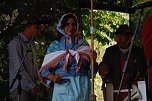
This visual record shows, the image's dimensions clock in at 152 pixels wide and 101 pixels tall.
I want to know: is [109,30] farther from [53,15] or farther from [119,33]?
[119,33]

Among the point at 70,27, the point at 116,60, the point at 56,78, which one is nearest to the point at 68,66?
the point at 56,78

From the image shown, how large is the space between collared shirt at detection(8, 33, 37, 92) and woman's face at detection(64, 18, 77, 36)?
0.67 metres

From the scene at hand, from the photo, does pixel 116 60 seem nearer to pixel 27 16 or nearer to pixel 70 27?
pixel 70 27

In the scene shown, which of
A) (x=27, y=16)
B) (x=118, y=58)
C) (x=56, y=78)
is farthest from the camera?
(x=27, y=16)

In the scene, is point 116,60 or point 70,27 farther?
point 116,60

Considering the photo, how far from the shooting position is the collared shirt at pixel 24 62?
205 inches

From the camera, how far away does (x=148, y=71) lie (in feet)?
15.2

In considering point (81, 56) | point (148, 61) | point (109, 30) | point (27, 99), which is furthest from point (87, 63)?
point (109, 30)

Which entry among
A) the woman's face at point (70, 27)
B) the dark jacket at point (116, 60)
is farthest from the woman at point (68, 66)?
the dark jacket at point (116, 60)

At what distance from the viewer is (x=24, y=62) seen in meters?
5.31

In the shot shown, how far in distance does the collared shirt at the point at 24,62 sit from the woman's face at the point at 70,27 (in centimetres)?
67

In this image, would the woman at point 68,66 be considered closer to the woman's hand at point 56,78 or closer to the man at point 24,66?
the woman's hand at point 56,78

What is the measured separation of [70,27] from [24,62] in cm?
91

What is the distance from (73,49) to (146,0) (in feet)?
2.89
